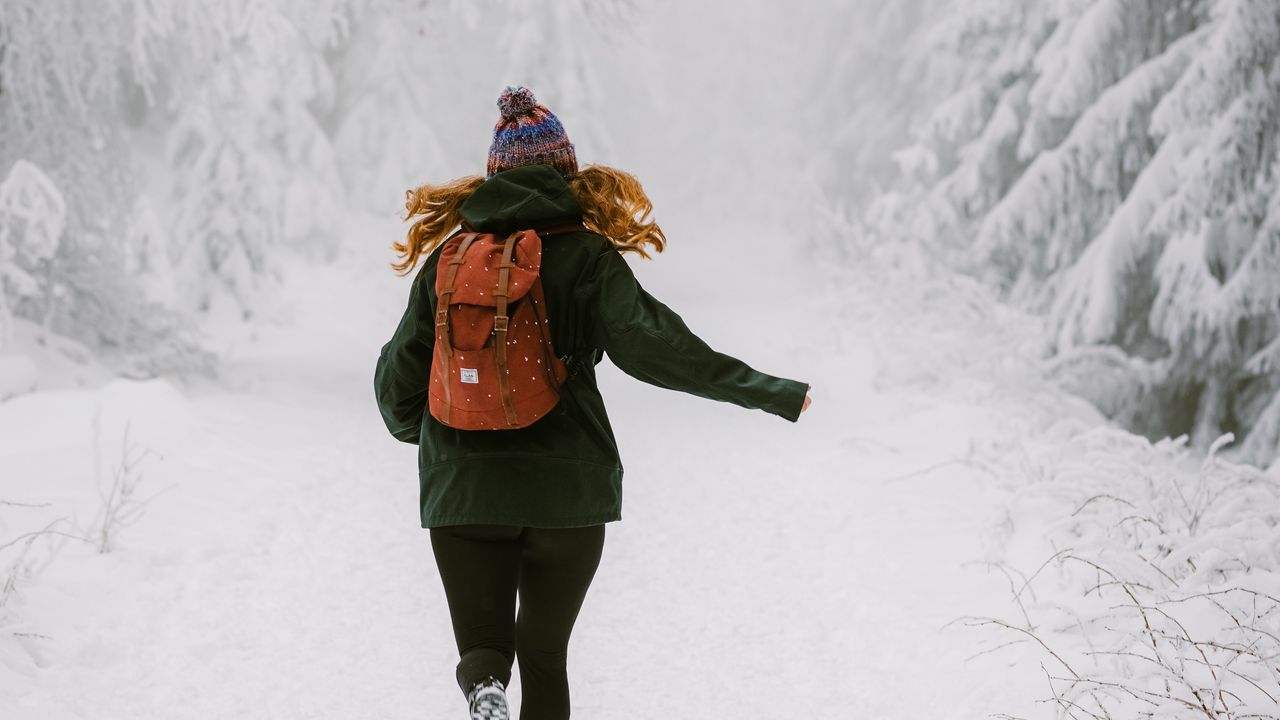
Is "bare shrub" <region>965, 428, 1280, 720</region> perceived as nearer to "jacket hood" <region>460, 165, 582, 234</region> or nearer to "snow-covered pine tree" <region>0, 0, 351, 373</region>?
"jacket hood" <region>460, 165, 582, 234</region>

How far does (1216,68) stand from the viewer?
7.50 m

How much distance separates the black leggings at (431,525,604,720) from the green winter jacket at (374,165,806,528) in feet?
0.28

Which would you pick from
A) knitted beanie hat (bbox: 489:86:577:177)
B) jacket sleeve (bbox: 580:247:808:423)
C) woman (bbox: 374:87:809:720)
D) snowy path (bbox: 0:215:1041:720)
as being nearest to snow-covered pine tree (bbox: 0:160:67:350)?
snowy path (bbox: 0:215:1041:720)

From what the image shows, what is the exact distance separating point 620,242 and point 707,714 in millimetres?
2213

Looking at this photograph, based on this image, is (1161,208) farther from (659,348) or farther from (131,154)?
(131,154)

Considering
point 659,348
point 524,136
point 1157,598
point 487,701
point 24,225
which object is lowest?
point 487,701

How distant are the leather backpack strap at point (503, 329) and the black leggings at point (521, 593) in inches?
14.5

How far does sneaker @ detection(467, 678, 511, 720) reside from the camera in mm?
2482

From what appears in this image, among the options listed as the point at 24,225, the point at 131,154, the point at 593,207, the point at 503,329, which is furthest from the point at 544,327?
the point at 131,154

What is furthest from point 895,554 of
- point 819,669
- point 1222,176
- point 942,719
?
point 1222,176

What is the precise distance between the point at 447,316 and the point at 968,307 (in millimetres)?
10126

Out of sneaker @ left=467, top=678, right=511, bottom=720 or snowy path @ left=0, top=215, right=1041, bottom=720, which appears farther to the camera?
snowy path @ left=0, top=215, right=1041, bottom=720

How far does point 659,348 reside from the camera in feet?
8.39

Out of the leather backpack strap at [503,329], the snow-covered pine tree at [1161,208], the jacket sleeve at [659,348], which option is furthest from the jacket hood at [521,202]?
A: the snow-covered pine tree at [1161,208]
